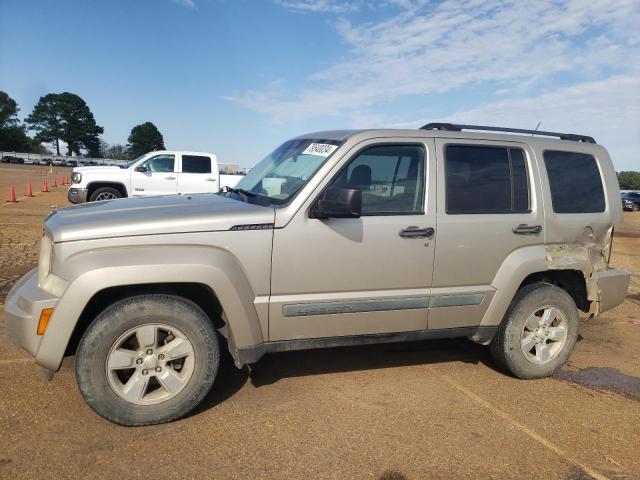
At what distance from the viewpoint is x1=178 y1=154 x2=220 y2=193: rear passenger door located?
14.1 metres

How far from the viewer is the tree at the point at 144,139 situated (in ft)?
348

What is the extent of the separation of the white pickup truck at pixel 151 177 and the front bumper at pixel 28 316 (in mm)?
10849

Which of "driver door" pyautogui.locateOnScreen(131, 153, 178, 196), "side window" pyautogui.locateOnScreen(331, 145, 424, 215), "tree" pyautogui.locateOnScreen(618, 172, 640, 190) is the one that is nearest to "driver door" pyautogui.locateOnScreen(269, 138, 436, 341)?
"side window" pyautogui.locateOnScreen(331, 145, 424, 215)

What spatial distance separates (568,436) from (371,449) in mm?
1381

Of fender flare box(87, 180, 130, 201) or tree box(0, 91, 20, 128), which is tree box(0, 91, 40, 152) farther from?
fender flare box(87, 180, 130, 201)

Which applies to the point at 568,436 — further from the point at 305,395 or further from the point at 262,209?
the point at 262,209

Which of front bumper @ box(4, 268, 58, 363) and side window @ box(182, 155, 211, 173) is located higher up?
side window @ box(182, 155, 211, 173)

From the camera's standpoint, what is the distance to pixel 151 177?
13.8m

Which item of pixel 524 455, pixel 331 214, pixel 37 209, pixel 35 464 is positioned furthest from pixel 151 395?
pixel 37 209

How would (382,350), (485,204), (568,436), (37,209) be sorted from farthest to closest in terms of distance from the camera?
1. (37,209)
2. (382,350)
3. (485,204)
4. (568,436)

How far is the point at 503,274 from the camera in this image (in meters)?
3.96

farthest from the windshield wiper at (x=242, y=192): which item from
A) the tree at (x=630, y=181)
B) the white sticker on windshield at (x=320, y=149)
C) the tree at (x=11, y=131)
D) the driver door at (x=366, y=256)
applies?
the tree at (x=11, y=131)

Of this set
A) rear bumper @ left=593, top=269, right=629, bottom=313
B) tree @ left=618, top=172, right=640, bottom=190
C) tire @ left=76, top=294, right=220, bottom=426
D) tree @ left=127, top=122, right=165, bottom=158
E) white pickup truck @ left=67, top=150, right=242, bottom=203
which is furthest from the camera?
tree @ left=127, top=122, right=165, bottom=158

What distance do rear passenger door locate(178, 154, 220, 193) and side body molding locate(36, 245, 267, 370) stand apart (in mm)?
11144
